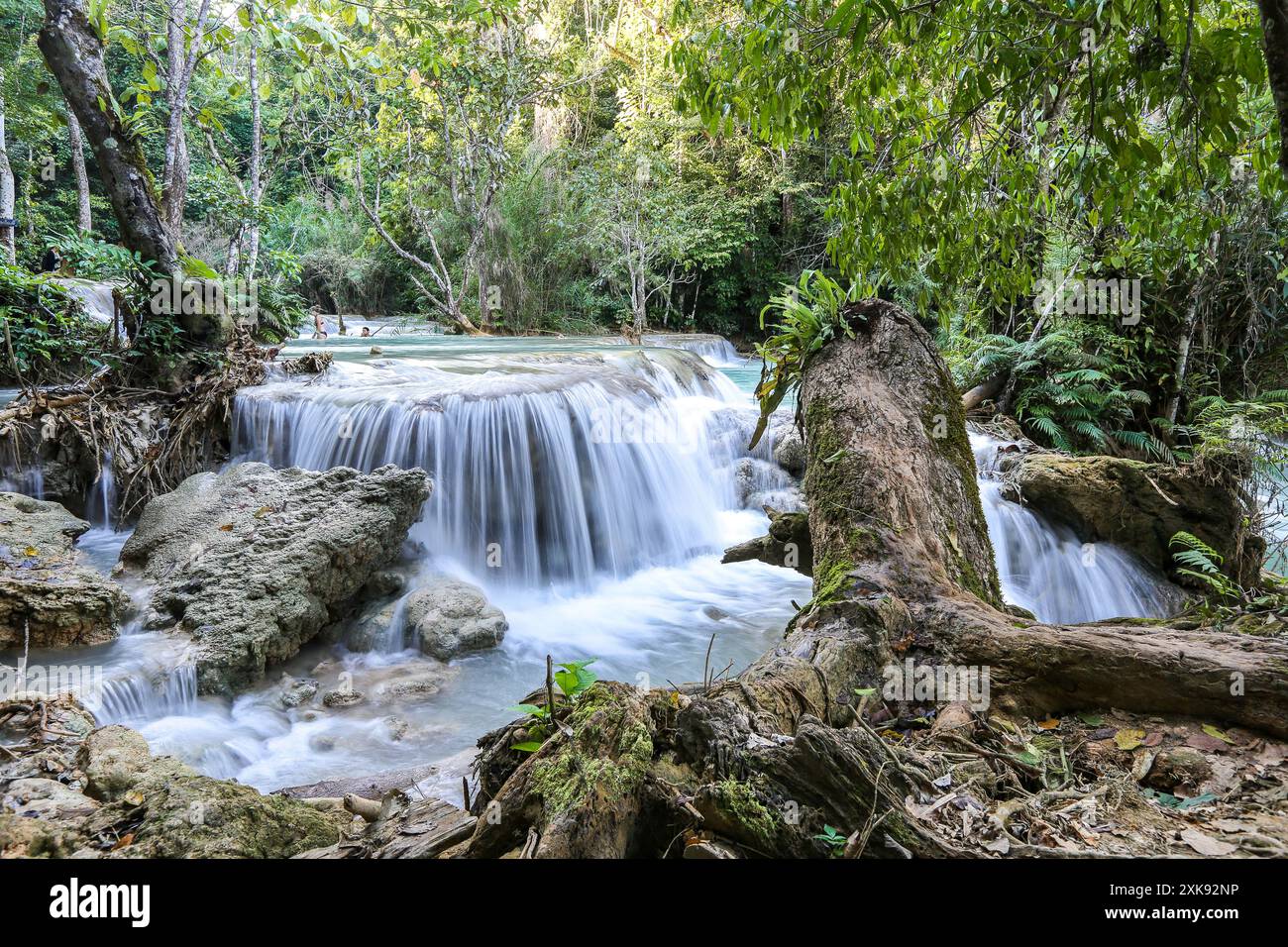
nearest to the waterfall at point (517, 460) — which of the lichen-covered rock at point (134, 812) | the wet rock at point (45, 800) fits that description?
the lichen-covered rock at point (134, 812)

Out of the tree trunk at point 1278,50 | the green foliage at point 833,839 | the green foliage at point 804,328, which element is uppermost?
the tree trunk at point 1278,50

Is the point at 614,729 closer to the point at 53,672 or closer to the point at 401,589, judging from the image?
the point at 53,672

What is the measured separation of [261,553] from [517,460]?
3.10m

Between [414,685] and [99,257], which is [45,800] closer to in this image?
[414,685]

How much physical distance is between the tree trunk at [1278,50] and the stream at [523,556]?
4058mm

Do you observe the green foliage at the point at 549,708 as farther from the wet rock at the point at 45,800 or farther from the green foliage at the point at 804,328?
the green foliage at the point at 804,328

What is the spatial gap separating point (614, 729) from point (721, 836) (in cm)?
35

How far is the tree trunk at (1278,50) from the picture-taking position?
190cm

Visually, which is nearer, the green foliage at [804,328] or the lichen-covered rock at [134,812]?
the lichen-covered rock at [134,812]

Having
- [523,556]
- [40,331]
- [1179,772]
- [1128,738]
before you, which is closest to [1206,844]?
[1179,772]

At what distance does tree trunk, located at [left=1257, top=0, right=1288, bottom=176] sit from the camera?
1.90 meters

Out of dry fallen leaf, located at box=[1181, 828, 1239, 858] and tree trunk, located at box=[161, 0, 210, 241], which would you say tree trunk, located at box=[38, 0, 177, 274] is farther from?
dry fallen leaf, located at box=[1181, 828, 1239, 858]

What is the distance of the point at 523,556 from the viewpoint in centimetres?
746
